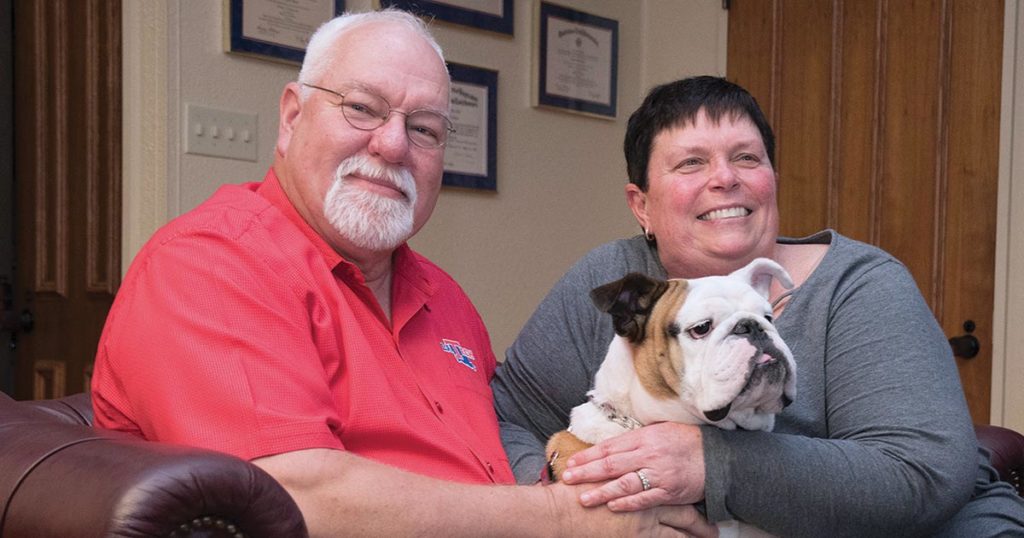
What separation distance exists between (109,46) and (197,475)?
2202 millimetres

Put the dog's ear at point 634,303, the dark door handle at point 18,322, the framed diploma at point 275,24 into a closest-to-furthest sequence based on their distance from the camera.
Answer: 1. the dog's ear at point 634,303
2. the framed diploma at point 275,24
3. the dark door handle at point 18,322

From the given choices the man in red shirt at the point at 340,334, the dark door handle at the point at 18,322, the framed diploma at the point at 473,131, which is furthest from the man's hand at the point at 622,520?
the dark door handle at the point at 18,322

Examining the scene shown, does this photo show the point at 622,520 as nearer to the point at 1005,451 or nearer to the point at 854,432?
the point at 854,432

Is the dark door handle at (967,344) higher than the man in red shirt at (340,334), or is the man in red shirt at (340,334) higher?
the man in red shirt at (340,334)

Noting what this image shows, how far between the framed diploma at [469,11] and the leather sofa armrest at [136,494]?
240 cm

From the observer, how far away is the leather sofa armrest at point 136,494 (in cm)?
91

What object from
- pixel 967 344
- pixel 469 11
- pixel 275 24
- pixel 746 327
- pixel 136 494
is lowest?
pixel 967 344

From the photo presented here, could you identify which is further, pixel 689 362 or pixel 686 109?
pixel 686 109

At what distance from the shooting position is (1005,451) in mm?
2100

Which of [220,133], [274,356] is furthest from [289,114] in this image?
[220,133]

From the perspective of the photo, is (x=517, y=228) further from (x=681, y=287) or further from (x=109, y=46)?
(x=681, y=287)

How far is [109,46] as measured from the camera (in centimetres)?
280

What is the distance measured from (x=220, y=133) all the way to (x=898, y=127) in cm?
216

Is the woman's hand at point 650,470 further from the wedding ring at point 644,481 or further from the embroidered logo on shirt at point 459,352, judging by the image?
the embroidered logo on shirt at point 459,352
